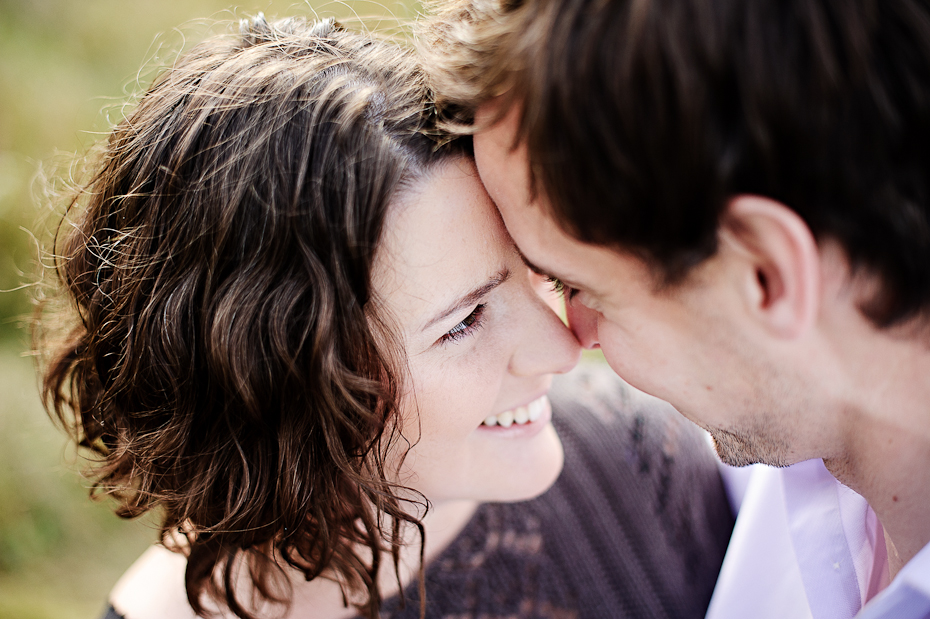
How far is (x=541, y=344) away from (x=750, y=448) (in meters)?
0.51

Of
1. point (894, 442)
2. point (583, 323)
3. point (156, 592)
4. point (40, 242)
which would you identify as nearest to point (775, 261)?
point (894, 442)

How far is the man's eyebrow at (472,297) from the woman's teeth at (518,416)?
38 centimetres

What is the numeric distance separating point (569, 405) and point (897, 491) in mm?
1049

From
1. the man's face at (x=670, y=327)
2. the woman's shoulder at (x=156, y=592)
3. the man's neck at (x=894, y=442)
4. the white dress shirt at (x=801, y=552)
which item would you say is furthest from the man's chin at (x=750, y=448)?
the woman's shoulder at (x=156, y=592)

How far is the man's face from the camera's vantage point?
119cm

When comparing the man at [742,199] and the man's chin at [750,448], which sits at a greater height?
the man at [742,199]

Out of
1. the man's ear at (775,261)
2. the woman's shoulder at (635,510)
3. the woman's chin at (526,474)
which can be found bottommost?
the woman's shoulder at (635,510)

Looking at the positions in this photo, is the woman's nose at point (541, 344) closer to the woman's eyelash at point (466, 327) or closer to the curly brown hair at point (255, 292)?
the woman's eyelash at point (466, 327)

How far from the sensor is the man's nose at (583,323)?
5.20 feet

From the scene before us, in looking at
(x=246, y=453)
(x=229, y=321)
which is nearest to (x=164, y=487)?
(x=246, y=453)

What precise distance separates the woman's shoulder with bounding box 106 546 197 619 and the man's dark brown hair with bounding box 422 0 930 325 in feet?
4.71

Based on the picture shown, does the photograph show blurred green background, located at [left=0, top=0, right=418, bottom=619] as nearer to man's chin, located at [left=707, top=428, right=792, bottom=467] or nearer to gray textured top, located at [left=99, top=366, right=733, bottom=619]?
gray textured top, located at [left=99, top=366, right=733, bottom=619]

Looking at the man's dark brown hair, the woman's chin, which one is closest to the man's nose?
the woman's chin

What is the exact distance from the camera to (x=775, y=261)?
1.05m
